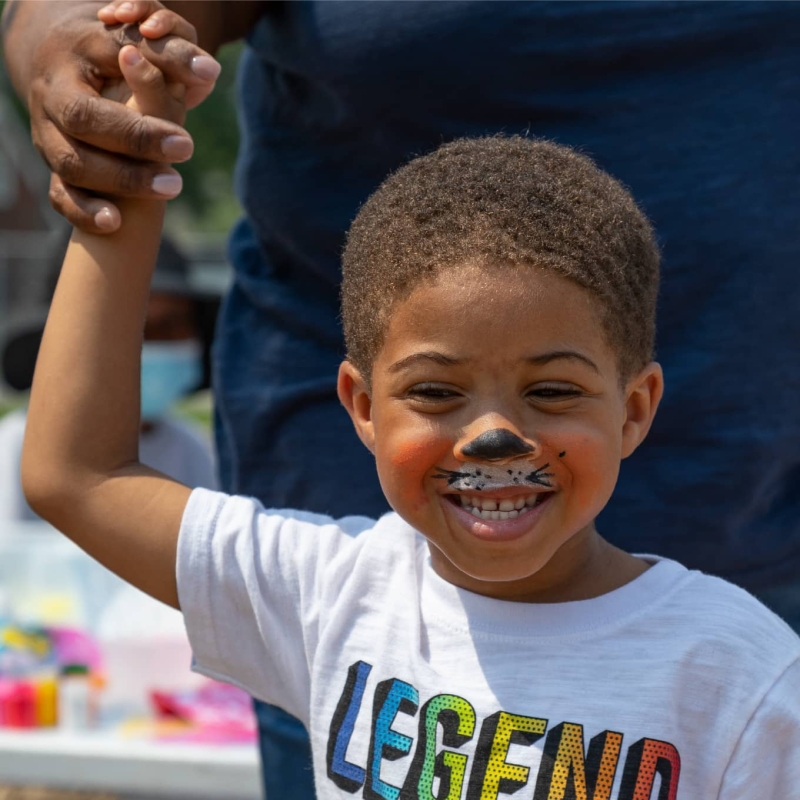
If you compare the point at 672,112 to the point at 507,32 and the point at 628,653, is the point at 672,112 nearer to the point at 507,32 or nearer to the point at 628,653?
the point at 507,32

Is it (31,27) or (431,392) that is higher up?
(31,27)

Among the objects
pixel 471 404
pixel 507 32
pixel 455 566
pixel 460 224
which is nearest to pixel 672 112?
pixel 507 32

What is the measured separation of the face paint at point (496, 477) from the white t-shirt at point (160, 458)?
3340 millimetres

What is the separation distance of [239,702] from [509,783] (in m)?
1.98

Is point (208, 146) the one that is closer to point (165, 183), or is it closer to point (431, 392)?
point (165, 183)

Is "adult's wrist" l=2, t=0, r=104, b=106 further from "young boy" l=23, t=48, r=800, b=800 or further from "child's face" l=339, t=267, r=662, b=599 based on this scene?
"child's face" l=339, t=267, r=662, b=599

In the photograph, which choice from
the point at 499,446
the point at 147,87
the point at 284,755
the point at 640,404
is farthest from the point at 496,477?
the point at 284,755

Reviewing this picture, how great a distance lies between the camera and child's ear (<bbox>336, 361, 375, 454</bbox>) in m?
1.41

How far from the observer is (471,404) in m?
1.24

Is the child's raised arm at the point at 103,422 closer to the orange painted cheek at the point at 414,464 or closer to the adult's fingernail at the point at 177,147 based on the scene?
the adult's fingernail at the point at 177,147

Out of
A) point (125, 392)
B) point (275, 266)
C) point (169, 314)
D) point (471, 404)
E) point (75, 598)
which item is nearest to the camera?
point (471, 404)

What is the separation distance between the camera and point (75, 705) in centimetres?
298

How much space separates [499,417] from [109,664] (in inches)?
89.8

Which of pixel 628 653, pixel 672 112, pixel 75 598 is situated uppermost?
pixel 672 112
